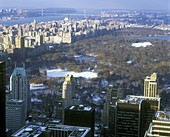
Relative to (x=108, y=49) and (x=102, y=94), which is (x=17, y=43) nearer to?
(x=108, y=49)

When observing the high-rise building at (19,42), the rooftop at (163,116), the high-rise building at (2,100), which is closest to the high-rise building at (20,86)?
the high-rise building at (2,100)

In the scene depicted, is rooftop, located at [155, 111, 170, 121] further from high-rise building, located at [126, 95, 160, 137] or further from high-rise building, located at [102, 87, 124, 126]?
high-rise building, located at [102, 87, 124, 126]

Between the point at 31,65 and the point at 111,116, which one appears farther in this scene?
the point at 31,65

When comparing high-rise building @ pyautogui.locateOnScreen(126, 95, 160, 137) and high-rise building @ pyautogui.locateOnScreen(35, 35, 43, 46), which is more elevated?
high-rise building @ pyautogui.locateOnScreen(35, 35, 43, 46)

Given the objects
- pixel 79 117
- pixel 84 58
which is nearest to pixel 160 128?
pixel 79 117

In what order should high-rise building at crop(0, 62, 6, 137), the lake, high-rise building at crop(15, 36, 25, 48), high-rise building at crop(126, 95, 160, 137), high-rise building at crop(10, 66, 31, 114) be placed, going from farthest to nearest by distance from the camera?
1. high-rise building at crop(15, 36, 25, 48)
2. the lake
3. high-rise building at crop(10, 66, 31, 114)
4. high-rise building at crop(126, 95, 160, 137)
5. high-rise building at crop(0, 62, 6, 137)

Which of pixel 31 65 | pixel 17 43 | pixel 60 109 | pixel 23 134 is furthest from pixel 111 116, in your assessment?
pixel 17 43

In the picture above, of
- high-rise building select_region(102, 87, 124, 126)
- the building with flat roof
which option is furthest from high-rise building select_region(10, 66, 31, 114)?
the building with flat roof

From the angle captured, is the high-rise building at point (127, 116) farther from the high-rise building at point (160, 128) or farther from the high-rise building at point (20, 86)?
the high-rise building at point (20, 86)
